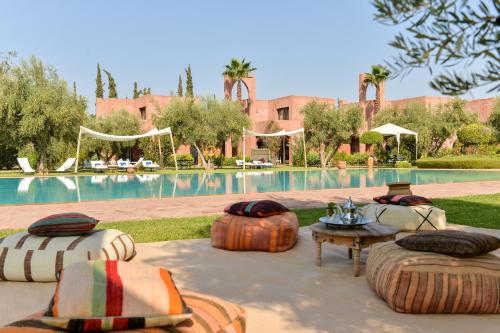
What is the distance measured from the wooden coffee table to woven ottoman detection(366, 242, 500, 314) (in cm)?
73

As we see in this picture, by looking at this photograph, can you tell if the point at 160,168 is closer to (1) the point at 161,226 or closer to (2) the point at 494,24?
(1) the point at 161,226

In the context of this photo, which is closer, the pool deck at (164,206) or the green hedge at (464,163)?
the pool deck at (164,206)

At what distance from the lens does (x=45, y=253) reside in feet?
13.0

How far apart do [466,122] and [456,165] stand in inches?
267

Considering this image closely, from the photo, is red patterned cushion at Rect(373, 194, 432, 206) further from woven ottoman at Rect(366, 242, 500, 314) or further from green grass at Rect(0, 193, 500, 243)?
woven ottoman at Rect(366, 242, 500, 314)

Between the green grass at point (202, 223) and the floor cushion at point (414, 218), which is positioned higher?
the floor cushion at point (414, 218)

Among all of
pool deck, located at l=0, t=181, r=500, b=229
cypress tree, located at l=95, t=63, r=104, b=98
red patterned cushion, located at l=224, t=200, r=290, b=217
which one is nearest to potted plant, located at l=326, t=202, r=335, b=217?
red patterned cushion, located at l=224, t=200, r=290, b=217

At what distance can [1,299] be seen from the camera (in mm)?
3422

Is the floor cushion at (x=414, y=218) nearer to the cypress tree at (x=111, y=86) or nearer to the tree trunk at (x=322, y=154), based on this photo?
the tree trunk at (x=322, y=154)

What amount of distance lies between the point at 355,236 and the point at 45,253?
2847 mm

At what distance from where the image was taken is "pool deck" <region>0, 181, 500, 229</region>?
26.1ft

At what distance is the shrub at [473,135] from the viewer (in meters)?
27.2

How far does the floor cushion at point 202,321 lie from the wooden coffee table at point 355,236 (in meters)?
1.81

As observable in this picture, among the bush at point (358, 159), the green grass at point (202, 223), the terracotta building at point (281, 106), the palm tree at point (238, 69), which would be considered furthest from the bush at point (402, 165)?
the green grass at point (202, 223)
